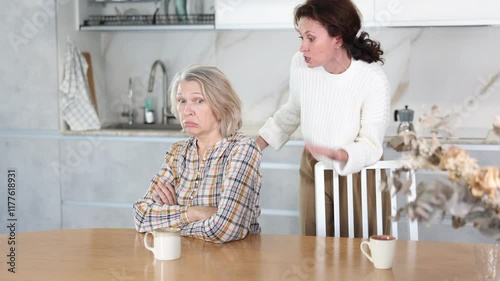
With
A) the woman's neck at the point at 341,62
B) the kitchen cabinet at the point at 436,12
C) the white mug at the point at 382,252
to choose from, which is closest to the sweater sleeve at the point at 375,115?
the woman's neck at the point at 341,62

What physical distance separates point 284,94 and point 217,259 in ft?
8.31

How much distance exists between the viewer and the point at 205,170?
2.27 meters

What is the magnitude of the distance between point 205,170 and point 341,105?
0.57 metres

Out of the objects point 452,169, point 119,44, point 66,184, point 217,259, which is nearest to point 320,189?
point 217,259

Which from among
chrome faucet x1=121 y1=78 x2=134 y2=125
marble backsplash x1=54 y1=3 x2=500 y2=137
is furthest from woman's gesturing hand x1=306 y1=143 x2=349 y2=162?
chrome faucet x1=121 y1=78 x2=134 y2=125

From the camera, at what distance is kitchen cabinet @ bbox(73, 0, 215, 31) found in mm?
4203

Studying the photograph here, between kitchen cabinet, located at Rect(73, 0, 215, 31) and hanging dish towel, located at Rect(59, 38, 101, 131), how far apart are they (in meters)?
0.23

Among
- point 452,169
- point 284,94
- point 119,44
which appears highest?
point 119,44

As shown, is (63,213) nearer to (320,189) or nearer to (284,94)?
(284,94)

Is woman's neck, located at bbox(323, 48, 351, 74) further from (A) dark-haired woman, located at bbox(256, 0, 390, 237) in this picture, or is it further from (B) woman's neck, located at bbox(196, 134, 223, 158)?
(B) woman's neck, located at bbox(196, 134, 223, 158)

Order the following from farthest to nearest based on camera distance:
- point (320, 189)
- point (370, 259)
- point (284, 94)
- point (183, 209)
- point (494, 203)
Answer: point (284, 94) < point (320, 189) < point (183, 209) < point (370, 259) < point (494, 203)

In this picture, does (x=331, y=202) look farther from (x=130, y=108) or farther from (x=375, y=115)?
(x=130, y=108)

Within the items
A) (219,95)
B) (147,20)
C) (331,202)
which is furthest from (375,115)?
(147,20)

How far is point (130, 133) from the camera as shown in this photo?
407 cm
